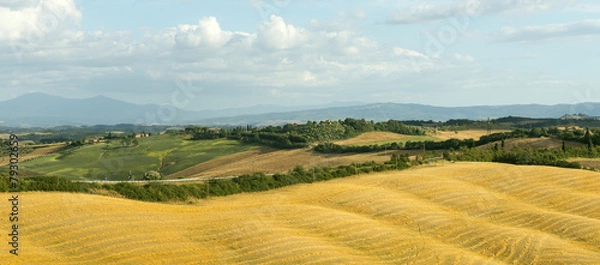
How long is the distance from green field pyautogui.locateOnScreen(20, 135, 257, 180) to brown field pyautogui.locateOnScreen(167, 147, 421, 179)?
12.4 ft

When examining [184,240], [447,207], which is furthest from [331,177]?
[184,240]

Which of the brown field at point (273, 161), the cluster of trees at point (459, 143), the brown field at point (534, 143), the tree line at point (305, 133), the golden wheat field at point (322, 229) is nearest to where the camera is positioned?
the golden wheat field at point (322, 229)

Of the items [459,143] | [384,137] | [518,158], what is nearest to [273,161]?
[459,143]

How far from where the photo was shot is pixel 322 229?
29.4m

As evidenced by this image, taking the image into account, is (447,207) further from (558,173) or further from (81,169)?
(81,169)

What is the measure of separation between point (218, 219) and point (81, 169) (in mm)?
60919

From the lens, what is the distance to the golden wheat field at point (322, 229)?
24562 millimetres

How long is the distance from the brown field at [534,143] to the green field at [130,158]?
46155 millimetres

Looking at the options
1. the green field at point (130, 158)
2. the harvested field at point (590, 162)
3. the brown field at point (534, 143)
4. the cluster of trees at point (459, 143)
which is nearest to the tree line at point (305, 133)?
the green field at point (130, 158)

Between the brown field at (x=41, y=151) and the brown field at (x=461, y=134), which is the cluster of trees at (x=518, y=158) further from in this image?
the brown field at (x=41, y=151)

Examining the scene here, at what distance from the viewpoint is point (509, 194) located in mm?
42438

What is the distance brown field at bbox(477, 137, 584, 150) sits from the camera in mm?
85000

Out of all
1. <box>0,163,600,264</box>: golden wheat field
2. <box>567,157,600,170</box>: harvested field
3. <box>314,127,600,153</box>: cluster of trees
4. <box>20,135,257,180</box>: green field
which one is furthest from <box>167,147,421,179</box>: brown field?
<box>0,163,600,264</box>: golden wheat field

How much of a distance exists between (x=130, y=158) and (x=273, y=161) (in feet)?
86.2
